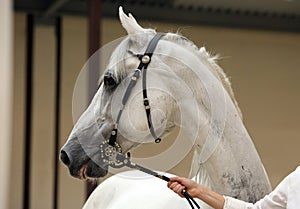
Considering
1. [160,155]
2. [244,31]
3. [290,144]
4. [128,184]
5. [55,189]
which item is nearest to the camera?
[160,155]

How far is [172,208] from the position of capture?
166cm

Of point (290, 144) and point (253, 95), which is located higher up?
point (253, 95)

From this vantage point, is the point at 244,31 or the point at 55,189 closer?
the point at 55,189

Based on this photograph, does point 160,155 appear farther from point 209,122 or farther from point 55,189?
point 55,189

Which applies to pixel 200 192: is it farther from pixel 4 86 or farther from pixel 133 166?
pixel 4 86

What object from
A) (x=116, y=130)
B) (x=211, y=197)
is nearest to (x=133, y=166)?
(x=116, y=130)

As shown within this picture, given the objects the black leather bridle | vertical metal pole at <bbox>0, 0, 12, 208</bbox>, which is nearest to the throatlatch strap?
the black leather bridle

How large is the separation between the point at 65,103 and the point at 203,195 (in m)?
4.71

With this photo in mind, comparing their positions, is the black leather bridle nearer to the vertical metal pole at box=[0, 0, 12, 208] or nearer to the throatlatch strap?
the throatlatch strap

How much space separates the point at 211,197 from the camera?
144cm

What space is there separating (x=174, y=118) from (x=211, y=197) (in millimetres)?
202

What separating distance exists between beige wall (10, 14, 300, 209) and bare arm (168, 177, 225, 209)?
4113 millimetres

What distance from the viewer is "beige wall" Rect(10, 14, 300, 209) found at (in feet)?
19.7

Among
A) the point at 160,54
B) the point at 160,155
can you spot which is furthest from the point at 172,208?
the point at 160,54
